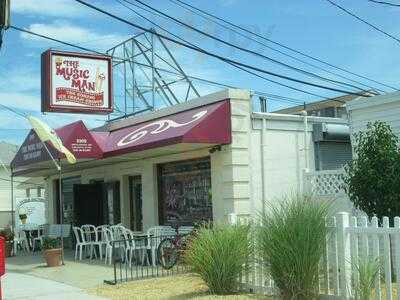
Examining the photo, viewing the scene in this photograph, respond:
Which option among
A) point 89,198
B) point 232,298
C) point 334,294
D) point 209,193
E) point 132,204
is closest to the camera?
point 334,294

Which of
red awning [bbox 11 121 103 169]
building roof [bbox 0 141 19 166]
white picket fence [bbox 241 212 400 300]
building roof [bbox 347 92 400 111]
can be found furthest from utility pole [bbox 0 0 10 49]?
building roof [bbox 0 141 19 166]

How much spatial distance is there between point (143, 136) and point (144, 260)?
312cm

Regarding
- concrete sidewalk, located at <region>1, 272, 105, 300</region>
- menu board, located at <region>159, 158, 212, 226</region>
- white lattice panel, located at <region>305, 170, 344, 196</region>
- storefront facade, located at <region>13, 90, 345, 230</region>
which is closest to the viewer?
concrete sidewalk, located at <region>1, 272, 105, 300</region>

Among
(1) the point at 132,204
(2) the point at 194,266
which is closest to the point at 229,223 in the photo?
(2) the point at 194,266

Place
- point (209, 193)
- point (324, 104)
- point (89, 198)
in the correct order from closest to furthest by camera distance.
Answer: point (209, 193) < point (89, 198) < point (324, 104)

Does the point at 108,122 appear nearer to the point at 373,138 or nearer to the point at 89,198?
the point at 89,198

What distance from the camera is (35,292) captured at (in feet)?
39.2

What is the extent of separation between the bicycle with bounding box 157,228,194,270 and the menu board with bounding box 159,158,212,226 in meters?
1.67

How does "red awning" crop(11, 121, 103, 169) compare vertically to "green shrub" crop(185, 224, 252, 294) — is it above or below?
above

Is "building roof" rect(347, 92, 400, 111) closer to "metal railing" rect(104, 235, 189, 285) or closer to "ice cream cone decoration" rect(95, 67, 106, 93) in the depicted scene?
"metal railing" rect(104, 235, 189, 285)

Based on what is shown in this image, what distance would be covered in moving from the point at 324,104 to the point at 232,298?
36272mm

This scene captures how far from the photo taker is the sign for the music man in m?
17.1

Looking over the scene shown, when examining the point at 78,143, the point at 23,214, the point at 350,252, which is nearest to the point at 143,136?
the point at 78,143

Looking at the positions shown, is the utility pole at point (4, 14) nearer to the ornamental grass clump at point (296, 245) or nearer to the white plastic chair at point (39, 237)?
the ornamental grass clump at point (296, 245)
